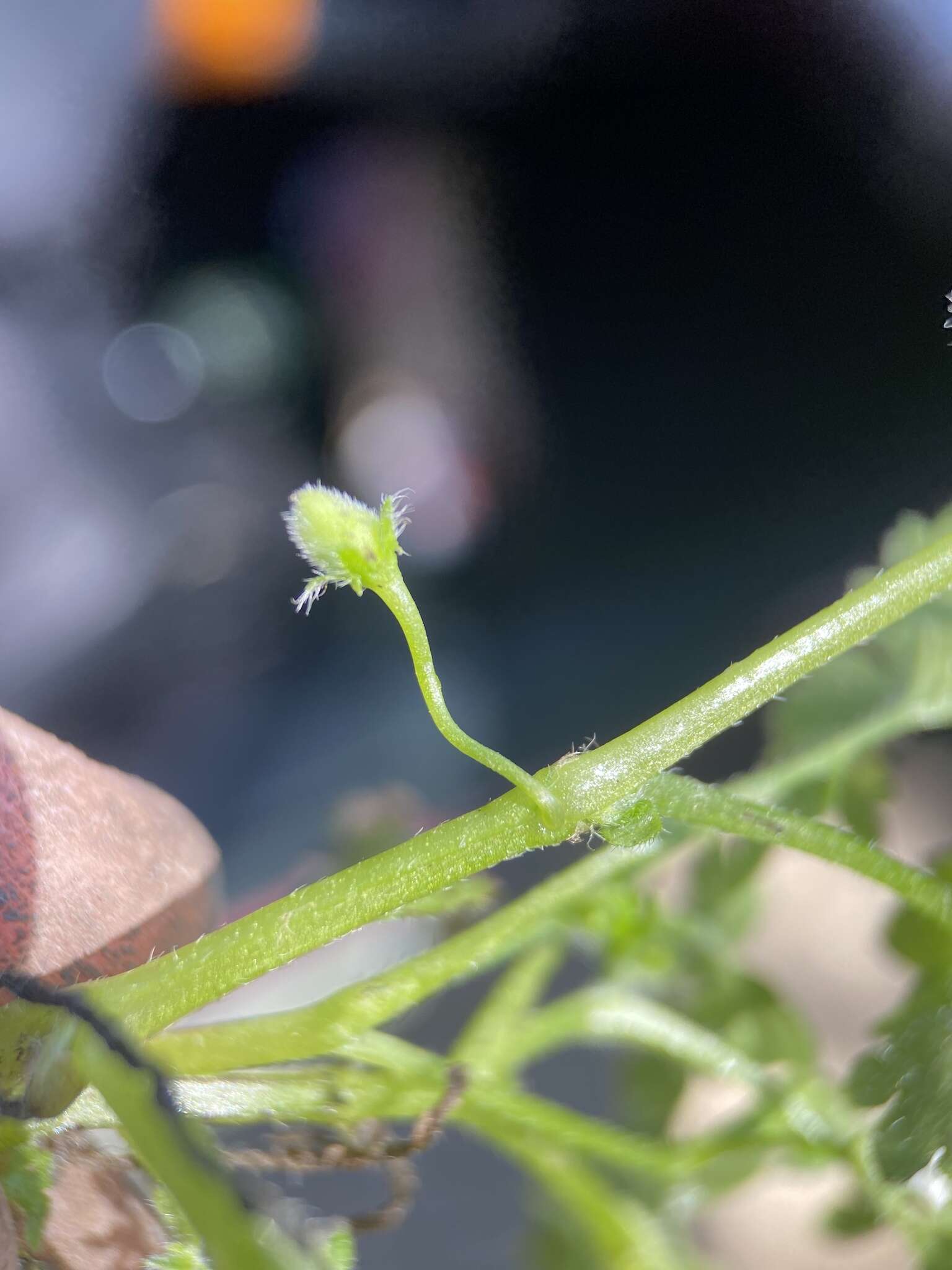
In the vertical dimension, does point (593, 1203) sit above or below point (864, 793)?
below

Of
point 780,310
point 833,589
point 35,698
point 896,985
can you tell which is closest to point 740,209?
→ point 780,310

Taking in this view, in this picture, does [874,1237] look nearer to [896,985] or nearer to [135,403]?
[896,985]

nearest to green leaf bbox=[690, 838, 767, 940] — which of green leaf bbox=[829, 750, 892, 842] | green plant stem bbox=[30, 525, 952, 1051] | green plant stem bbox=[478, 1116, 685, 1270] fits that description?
green leaf bbox=[829, 750, 892, 842]

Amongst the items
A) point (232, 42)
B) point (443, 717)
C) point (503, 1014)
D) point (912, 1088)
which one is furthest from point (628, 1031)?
point (232, 42)

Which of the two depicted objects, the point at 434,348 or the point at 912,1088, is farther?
the point at 434,348

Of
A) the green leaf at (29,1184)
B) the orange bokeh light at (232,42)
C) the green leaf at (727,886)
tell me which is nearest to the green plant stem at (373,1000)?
the green leaf at (29,1184)

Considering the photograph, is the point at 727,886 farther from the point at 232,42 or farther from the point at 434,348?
the point at 232,42

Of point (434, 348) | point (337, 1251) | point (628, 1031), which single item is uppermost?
point (434, 348)
